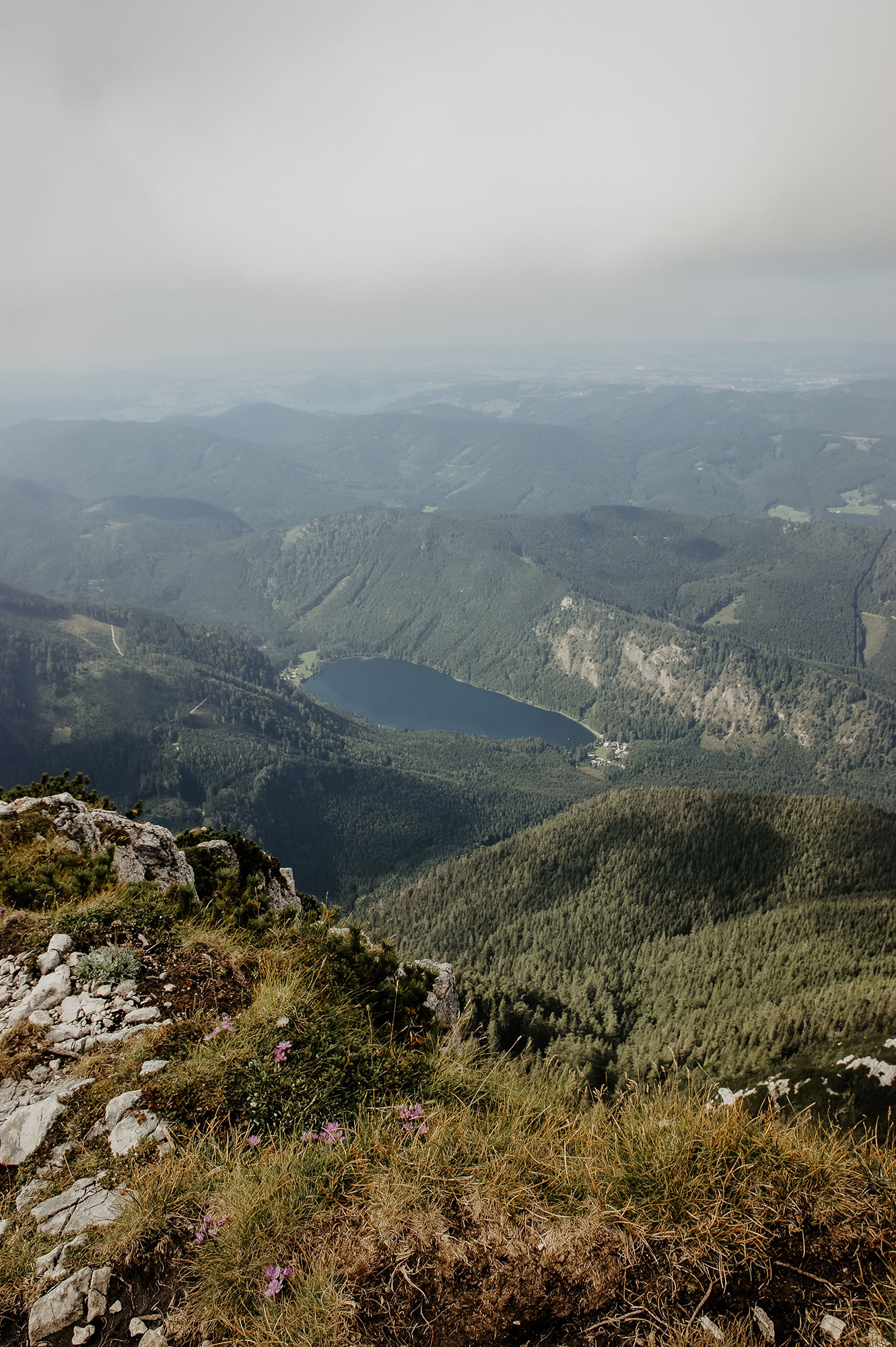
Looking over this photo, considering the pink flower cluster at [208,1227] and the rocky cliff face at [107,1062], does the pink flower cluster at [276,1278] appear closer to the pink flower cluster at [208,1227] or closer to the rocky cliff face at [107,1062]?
the pink flower cluster at [208,1227]

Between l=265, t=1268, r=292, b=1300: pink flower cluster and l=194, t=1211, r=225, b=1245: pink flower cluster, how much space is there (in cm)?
62

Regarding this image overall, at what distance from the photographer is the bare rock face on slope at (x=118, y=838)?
14.2 meters

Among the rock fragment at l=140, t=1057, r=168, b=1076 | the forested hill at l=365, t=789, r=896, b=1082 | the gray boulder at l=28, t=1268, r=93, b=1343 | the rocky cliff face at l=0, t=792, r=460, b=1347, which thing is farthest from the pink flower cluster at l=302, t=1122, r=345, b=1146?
the forested hill at l=365, t=789, r=896, b=1082

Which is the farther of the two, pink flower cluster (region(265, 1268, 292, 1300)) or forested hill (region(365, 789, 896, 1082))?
forested hill (region(365, 789, 896, 1082))

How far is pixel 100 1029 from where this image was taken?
8.31 meters

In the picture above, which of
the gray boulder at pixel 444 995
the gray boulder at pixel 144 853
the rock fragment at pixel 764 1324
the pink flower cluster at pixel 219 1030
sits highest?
the rock fragment at pixel 764 1324

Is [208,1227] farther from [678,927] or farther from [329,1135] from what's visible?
[678,927]

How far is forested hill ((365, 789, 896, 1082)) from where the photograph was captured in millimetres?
53281

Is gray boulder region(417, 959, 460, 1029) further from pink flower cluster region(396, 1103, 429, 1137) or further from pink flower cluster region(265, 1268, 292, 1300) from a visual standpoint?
pink flower cluster region(265, 1268, 292, 1300)

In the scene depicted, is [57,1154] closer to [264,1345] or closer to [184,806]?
[264,1345]

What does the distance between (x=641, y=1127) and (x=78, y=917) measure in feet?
27.8

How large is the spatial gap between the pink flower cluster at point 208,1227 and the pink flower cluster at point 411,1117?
5.55 feet

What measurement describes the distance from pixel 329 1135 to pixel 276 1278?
132 cm

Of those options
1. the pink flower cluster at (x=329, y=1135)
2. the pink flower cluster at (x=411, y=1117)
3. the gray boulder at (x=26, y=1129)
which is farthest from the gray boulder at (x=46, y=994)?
the pink flower cluster at (x=411, y=1117)
